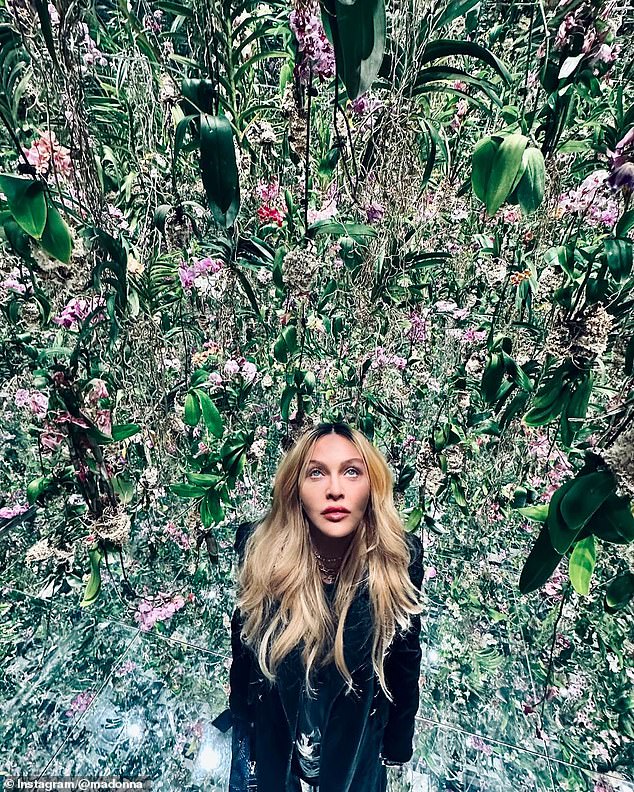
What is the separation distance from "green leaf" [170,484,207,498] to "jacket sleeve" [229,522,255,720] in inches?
4.6

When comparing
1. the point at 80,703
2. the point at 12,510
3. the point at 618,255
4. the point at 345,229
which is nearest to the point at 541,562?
the point at 618,255

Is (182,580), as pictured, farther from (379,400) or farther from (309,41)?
(309,41)

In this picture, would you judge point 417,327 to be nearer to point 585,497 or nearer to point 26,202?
point 585,497

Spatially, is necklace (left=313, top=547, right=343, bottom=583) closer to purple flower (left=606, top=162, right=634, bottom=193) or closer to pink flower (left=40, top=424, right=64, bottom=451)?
pink flower (left=40, top=424, right=64, bottom=451)

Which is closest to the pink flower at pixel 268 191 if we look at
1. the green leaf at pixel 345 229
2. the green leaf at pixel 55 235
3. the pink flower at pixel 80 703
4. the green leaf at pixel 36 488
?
the green leaf at pixel 345 229

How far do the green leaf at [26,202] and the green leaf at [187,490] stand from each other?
1.54 feet

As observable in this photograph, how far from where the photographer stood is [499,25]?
2.34 feet

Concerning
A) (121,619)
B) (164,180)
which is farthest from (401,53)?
(121,619)

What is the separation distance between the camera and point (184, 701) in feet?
3.49

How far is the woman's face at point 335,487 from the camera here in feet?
2.26

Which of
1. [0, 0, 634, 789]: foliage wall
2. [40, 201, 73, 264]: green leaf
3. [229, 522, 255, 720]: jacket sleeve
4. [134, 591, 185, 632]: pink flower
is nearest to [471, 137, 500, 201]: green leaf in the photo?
[0, 0, 634, 789]: foliage wall

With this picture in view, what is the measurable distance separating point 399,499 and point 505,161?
75cm

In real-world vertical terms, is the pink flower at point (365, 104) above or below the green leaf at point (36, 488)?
above

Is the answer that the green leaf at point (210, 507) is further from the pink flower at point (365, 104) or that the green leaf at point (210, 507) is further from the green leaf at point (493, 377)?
the pink flower at point (365, 104)
